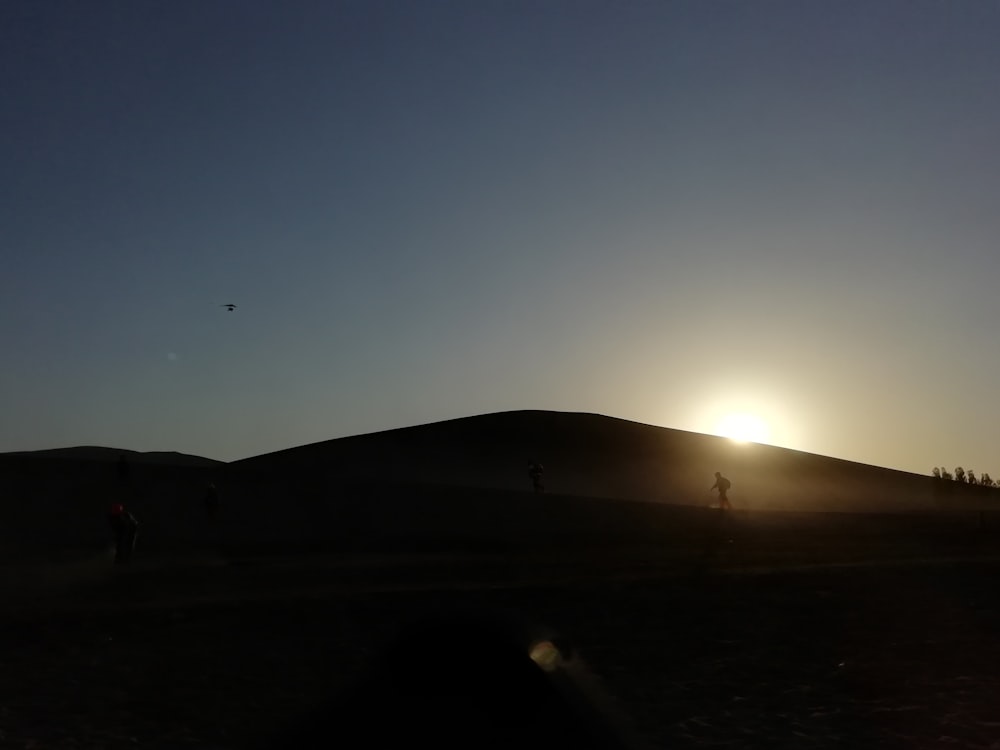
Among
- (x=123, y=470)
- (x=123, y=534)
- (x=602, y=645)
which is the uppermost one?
(x=123, y=470)

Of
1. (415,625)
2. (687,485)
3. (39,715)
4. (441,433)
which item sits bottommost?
(39,715)

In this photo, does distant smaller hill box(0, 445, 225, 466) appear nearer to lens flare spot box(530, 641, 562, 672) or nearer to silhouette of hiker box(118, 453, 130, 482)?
silhouette of hiker box(118, 453, 130, 482)

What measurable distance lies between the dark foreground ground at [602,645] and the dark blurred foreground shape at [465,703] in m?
0.05

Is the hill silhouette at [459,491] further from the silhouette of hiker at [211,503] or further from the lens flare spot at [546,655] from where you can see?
the lens flare spot at [546,655]

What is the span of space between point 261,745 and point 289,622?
12989 millimetres

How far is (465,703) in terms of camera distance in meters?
3.57

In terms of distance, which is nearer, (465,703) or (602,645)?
(465,703)

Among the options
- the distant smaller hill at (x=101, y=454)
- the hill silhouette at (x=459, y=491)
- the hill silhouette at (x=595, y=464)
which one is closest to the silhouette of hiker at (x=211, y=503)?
the hill silhouette at (x=459, y=491)

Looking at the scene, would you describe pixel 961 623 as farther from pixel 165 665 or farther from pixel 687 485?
pixel 687 485

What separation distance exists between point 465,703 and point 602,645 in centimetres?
1100

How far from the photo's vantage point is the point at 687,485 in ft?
231

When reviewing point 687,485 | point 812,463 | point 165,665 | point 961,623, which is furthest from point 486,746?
point 812,463

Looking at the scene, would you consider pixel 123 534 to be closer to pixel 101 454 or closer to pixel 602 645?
pixel 602 645

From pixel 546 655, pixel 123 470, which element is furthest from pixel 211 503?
pixel 546 655
